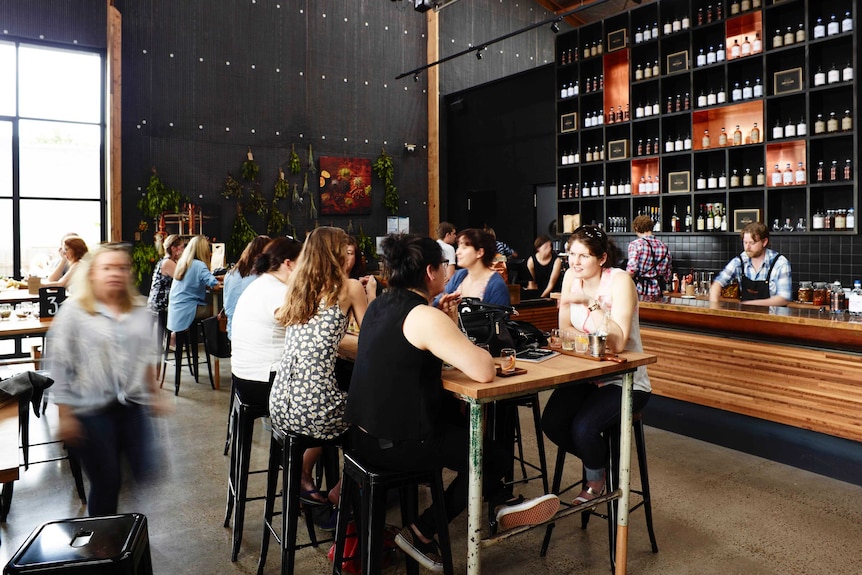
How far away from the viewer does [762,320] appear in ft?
13.8

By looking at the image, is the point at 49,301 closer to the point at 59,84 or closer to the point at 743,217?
the point at 59,84

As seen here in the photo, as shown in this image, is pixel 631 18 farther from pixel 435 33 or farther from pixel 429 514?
pixel 429 514

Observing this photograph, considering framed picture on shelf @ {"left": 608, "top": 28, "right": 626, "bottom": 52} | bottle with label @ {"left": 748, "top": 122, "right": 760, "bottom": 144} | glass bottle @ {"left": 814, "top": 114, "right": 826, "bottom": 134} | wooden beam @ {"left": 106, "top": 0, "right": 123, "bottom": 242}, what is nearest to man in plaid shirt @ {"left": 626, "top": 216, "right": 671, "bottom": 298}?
bottle with label @ {"left": 748, "top": 122, "right": 760, "bottom": 144}

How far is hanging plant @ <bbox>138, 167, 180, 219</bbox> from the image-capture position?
8703 mm

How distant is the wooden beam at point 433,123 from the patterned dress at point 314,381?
8.74m

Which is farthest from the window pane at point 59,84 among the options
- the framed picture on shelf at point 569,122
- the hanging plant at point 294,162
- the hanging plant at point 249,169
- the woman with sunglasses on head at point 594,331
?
the woman with sunglasses on head at point 594,331

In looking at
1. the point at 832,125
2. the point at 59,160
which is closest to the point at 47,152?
the point at 59,160

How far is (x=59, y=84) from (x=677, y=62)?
7.63 meters

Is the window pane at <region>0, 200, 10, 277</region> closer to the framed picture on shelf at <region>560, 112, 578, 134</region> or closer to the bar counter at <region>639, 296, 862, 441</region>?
the framed picture on shelf at <region>560, 112, 578, 134</region>

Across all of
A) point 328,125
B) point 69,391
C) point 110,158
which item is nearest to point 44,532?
point 69,391

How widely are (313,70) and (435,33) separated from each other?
2390mm

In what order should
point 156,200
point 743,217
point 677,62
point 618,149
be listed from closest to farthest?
1. point 743,217
2. point 677,62
3. point 618,149
4. point 156,200

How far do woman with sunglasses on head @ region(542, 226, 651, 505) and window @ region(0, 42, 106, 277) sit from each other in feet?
23.5

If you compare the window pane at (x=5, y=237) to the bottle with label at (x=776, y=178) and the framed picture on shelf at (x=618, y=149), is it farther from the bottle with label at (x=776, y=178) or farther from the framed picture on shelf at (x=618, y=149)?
the bottle with label at (x=776, y=178)
